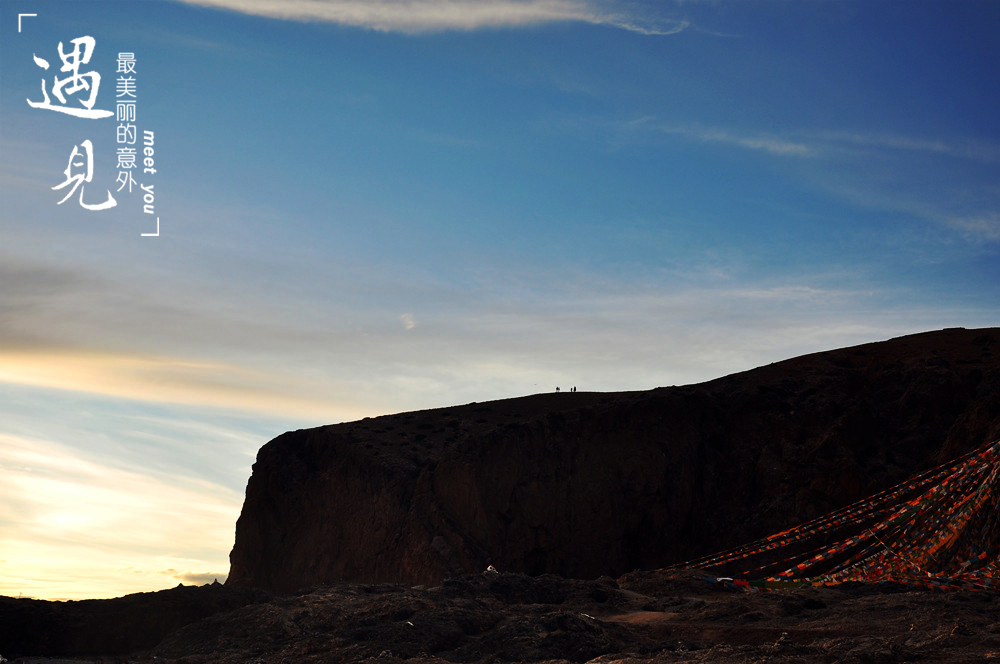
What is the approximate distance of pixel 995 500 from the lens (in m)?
19.1

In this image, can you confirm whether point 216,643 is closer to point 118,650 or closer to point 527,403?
point 118,650

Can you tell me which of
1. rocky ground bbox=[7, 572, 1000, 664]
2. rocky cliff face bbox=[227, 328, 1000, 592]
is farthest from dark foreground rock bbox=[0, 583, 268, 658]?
rocky cliff face bbox=[227, 328, 1000, 592]

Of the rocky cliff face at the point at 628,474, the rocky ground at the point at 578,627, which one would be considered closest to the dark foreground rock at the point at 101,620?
the rocky ground at the point at 578,627

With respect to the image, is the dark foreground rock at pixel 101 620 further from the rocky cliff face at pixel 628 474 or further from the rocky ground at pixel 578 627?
the rocky cliff face at pixel 628 474

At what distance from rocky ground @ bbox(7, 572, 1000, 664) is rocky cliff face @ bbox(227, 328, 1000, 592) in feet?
42.2

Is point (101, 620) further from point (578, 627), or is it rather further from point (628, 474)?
point (628, 474)

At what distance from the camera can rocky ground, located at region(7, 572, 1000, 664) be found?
1330 centimetres

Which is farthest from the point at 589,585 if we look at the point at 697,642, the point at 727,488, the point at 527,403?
the point at 527,403

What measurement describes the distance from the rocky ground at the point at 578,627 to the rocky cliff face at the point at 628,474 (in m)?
12.9

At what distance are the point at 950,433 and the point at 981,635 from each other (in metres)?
18.4

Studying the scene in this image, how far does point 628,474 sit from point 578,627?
1894 centimetres

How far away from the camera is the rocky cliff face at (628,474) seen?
32.5 metres

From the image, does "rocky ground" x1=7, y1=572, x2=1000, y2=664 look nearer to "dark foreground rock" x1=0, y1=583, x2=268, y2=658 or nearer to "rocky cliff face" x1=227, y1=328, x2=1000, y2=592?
"dark foreground rock" x1=0, y1=583, x2=268, y2=658

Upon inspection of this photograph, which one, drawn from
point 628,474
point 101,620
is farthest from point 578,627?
point 628,474
